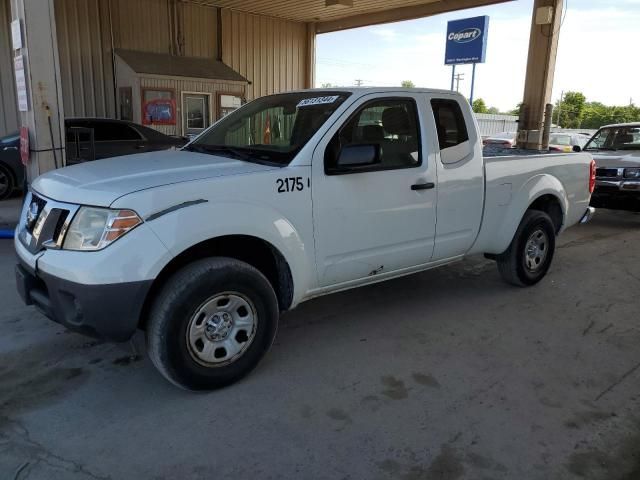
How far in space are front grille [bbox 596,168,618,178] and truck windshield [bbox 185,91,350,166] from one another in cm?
648

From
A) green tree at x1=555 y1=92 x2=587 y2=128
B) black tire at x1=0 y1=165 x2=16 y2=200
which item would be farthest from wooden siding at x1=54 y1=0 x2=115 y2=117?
green tree at x1=555 y1=92 x2=587 y2=128

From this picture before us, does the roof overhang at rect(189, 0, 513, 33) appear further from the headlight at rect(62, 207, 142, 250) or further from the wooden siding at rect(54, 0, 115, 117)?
the headlight at rect(62, 207, 142, 250)

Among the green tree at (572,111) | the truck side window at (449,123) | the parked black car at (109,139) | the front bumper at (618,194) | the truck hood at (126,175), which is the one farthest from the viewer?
the green tree at (572,111)

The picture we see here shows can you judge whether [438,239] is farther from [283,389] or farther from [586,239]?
[586,239]

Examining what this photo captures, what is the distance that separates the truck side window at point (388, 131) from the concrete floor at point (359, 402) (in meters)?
1.38

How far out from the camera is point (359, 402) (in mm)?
3283

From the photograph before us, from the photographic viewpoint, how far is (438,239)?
4.46 meters

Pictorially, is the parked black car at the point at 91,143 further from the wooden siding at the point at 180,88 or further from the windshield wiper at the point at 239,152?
the windshield wiper at the point at 239,152

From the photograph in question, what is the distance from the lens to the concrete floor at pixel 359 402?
2715 mm

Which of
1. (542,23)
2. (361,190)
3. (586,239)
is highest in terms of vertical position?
(542,23)

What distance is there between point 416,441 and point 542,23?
11.0 metres

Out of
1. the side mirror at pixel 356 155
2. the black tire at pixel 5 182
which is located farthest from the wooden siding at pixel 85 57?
the side mirror at pixel 356 155

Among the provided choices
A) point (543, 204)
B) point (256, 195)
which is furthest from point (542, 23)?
point (256, 195)

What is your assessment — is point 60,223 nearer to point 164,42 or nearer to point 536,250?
point 536,250
